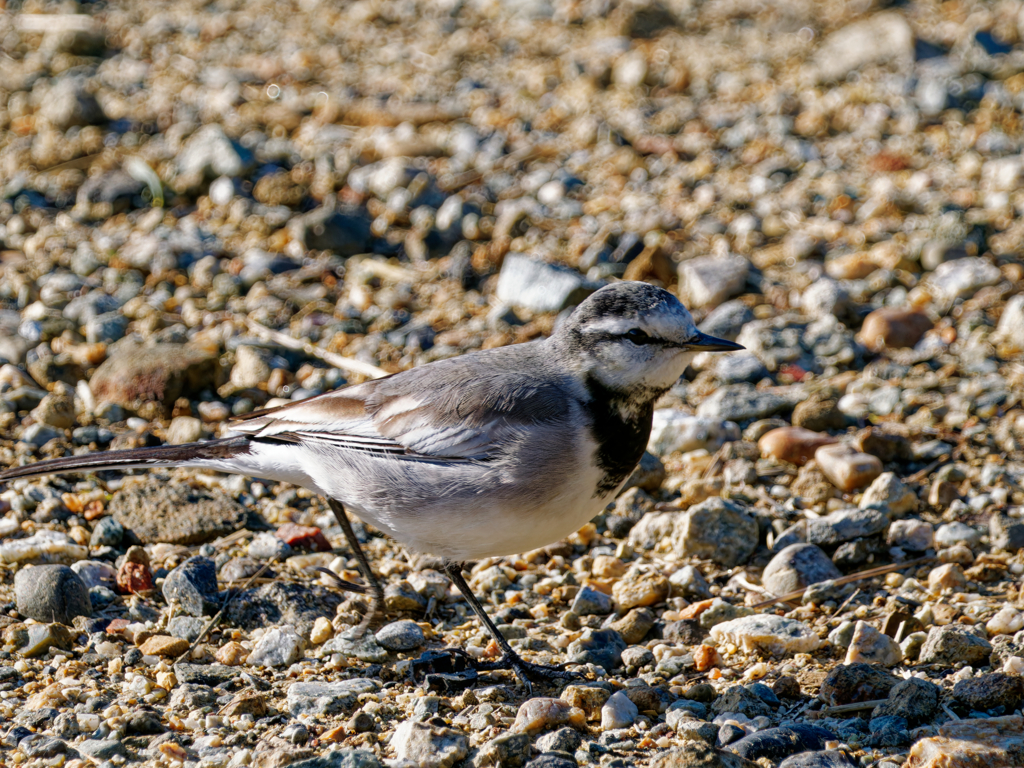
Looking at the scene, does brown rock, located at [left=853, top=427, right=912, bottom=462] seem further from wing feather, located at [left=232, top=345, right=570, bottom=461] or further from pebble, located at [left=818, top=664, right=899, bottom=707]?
wing feather, located at [left=232, top=345, right=570, bottom=461]

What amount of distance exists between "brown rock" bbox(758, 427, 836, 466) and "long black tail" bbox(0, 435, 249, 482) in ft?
9.39

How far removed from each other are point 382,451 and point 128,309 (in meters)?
3.52

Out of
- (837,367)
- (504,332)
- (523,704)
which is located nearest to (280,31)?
(504,332)

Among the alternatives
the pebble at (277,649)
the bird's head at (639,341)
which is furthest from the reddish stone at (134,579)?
the bird's head at (639,341)

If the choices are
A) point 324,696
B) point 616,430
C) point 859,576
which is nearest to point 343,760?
point 324,696

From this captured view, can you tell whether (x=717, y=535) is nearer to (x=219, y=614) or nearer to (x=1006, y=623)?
(x=1006, y=623)

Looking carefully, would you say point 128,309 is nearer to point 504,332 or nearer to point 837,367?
point 504,332

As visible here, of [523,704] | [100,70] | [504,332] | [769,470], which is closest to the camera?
[523,704]

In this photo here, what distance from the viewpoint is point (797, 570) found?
17.0 feet

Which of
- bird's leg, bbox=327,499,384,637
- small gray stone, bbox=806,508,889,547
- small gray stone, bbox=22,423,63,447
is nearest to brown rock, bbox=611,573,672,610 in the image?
small gray stone, bbox=806,508,889,547

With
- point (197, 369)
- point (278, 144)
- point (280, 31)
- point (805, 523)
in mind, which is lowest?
point (805, 523)

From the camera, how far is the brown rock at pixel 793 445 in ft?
20.1

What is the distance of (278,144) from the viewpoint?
9.47 meters

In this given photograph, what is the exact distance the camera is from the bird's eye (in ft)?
15.5
